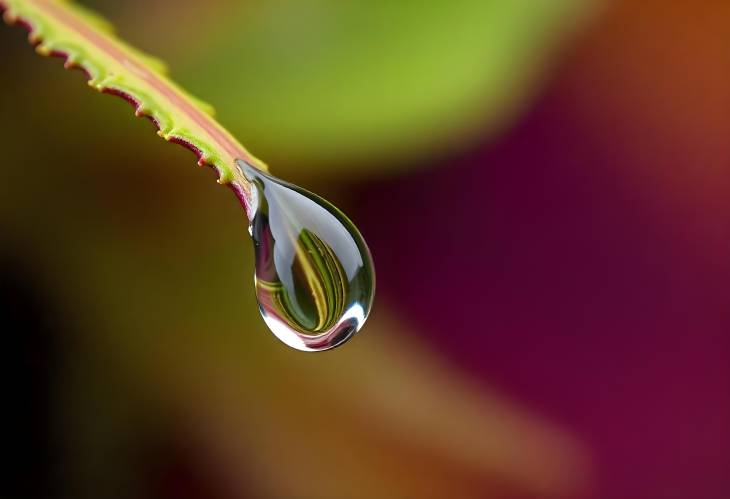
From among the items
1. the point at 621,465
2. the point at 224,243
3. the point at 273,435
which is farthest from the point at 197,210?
the point at 621,465

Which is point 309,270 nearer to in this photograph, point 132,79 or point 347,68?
point 132,79

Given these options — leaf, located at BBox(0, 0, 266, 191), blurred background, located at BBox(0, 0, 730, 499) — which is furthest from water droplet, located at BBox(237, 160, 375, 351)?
blurred background, located at BBox(0, 0, 730, 499)

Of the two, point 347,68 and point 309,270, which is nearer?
point 309,270

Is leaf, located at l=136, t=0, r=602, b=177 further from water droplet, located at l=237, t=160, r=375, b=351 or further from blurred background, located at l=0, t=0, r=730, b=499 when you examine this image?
water droplet, located at l=237, t=160, r=375, b=351

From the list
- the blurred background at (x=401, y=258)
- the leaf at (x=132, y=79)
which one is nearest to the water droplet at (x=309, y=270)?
the leaf at (x=132, y=79)

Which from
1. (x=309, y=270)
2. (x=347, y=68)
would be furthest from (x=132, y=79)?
(x=347, y=68)
